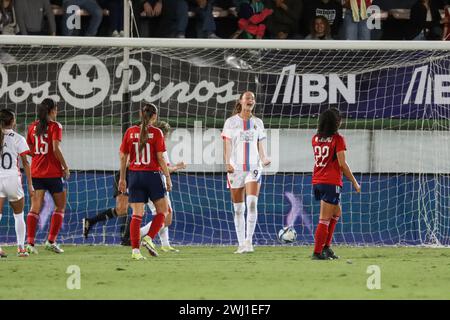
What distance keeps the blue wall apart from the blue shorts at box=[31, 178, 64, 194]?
93.6 inches

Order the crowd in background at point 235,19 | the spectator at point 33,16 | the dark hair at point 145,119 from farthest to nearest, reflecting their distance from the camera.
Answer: the crowd in background at point 235,19
the spectator at point 33,16
the dark hair at point 145,119

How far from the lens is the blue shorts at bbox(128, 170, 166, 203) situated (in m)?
13.4

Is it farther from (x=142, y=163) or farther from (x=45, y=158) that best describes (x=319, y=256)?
(x=45, y=158)

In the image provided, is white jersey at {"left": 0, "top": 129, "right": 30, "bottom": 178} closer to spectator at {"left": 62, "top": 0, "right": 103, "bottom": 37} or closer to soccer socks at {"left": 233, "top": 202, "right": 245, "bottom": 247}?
soccer socks at {"left": 233, "top": 202, "right": 245, "bottom": 247}

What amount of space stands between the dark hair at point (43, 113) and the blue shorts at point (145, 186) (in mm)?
1873

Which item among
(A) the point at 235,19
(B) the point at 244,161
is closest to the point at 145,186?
(B) the point at 244,161

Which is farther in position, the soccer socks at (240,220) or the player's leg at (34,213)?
the soccer socks at (240,220)

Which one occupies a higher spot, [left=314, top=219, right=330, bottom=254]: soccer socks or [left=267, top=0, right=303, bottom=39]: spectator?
[left=267, top=0, right=303, bottom=39]: spectator

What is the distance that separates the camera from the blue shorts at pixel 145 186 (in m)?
13.4

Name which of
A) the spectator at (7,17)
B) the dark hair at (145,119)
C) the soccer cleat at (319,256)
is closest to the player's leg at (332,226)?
the soccer cleat at (319,256)

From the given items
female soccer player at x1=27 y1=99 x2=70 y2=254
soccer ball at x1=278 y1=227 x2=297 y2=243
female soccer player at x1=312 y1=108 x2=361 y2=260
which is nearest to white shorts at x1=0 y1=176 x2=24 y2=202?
female soccer player at x1=27 y1=99 x2=70 y2=254

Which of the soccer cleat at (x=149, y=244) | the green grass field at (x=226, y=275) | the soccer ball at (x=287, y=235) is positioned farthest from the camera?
the soccer ball at (x=287, y=235)

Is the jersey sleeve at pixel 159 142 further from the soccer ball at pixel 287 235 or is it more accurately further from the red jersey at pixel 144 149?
the soccer ball at pixel 287 235

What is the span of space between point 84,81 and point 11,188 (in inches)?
153
